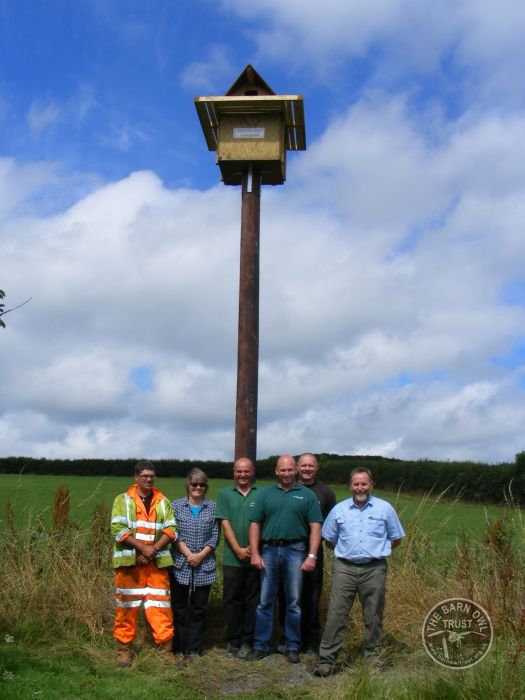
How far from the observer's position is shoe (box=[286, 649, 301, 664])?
20.7 feet

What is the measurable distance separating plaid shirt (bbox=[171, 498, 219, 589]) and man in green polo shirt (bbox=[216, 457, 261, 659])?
4.1 inches

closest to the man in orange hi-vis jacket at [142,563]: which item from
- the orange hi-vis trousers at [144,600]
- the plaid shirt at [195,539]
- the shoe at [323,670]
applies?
the orange hi-vis trousers at [144,600]

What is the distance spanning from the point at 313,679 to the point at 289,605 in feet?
2.23

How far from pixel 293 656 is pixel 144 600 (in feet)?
4.30

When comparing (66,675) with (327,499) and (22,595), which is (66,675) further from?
(327,499)

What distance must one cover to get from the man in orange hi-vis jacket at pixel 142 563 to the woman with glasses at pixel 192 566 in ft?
0.46

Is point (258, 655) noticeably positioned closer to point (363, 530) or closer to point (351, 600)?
point (351, 600)

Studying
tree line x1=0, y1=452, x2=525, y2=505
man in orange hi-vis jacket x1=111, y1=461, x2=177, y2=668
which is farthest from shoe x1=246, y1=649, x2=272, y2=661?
tree line x1=0, y1=452, x2=525, y2=505

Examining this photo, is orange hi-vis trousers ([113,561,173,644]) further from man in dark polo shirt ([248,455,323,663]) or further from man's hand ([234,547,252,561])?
man in dark polo shirt ([248,455,323,663])

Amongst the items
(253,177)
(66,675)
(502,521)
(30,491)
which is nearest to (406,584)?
(502,521)

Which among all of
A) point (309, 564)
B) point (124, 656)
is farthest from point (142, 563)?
point (309, 564)

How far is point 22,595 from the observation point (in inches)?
290

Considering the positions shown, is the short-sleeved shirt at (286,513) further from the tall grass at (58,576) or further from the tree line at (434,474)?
the tree line at (434,474)

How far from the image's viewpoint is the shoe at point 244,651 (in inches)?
254
